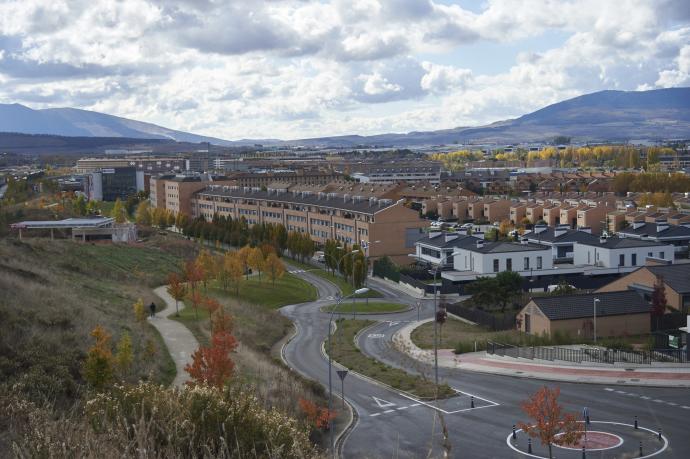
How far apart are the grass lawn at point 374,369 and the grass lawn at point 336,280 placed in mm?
11058

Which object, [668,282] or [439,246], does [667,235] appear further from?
[668,282]

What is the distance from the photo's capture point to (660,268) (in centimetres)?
4025

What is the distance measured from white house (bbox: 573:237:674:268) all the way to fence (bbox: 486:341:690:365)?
2220 cm

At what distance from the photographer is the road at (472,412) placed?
21.0m

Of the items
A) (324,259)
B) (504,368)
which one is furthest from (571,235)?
(504,368)

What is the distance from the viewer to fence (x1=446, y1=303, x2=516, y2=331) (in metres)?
39.6

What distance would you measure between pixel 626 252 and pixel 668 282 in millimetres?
14570

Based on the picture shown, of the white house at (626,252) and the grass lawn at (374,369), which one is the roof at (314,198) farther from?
the grass lawn at (374,369)

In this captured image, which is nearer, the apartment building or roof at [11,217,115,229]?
the apartment building

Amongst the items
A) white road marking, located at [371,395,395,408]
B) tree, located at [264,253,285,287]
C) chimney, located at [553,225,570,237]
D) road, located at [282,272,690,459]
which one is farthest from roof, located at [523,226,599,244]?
white road marking, located at [371,395,395,408]

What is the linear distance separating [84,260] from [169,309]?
11823 millimetres

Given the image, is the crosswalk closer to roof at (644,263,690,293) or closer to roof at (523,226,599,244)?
roof at (644,263,690,293)

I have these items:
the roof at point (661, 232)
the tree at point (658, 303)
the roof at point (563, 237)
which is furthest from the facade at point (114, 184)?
the tree at point (658, 303)

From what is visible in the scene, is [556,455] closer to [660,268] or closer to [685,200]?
[660,268]
